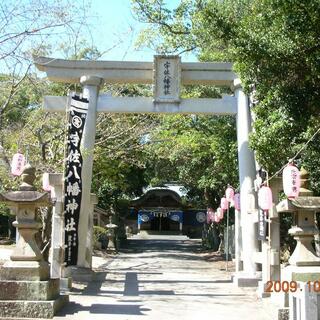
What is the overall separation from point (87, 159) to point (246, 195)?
4497 mm

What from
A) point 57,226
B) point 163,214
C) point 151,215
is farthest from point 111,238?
point 151,215

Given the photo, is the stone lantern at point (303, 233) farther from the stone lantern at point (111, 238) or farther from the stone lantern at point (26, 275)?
the stone lantern at point (111, 238)

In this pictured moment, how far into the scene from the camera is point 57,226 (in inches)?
478

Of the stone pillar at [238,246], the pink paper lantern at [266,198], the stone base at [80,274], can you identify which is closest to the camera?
the pink paper lantern at [266,198]

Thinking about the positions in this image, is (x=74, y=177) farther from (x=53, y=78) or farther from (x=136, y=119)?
(x=136, y=119)

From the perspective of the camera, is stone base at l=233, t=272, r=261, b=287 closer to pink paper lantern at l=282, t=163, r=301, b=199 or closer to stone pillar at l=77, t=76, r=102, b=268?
stone pillar at l=77, t=76, r=102, b=268

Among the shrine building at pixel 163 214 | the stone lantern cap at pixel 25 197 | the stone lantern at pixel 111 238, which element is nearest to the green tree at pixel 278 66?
the stone lantern cap at pixel 25 197

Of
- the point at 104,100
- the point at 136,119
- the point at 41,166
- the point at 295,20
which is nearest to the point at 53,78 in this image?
the point at 104,100

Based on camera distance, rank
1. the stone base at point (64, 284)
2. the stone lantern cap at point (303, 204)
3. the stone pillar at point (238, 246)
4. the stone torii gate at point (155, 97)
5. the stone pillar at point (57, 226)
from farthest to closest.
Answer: the stone pillar at point (238, 246)
the stone torii gate at point (155, 97)
the stone pillar at point (57, 226)
the stone base at point (64, 284)
the stone lantern cap at point (303, 204)

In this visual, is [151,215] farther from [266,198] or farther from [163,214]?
[266,198]

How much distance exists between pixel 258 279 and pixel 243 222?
62.2 inches

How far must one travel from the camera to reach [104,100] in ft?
45.3

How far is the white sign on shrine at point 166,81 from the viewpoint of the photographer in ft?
44.5

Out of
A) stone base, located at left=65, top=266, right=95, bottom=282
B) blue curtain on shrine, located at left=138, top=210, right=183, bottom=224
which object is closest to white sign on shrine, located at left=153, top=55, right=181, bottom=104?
stone base, located at left=65, top=266, right=95, bottom=282
